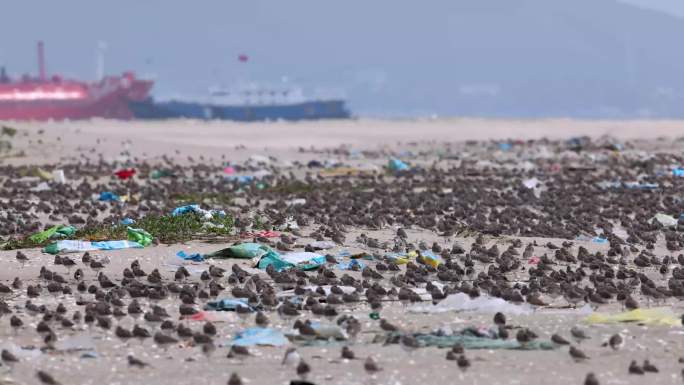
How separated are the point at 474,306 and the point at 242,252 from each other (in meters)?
4.65

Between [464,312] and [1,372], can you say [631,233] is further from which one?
[1,372]

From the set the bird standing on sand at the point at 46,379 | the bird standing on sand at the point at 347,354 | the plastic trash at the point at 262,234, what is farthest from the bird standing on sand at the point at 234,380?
the plastic trash at the point at 262,234

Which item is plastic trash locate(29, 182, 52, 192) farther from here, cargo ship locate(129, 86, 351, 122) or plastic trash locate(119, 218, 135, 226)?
cargo ship locate(129, 86, 351, 122)

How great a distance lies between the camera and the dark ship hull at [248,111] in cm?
12900

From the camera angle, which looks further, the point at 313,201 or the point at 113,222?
the point at 313,201

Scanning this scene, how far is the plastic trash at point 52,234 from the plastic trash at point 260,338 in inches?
297

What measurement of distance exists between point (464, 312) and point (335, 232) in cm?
611

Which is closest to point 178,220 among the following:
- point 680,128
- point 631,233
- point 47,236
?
point 47,236

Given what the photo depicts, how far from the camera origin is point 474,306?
13.2 meters

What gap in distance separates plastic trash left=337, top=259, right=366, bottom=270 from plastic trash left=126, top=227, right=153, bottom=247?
3120 millimetres

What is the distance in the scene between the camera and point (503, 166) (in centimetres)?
3912

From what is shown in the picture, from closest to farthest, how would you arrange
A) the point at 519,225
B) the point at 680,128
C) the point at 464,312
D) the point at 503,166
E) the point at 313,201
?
1. the point at 464,312
2. the point at 519,225
3. the point at 313,201
4. the point at 503,166
5. the point at 680,128

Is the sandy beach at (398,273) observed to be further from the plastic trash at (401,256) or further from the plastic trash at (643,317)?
the plastic trash at (401,256)

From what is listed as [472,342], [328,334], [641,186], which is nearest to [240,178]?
[641,186]
